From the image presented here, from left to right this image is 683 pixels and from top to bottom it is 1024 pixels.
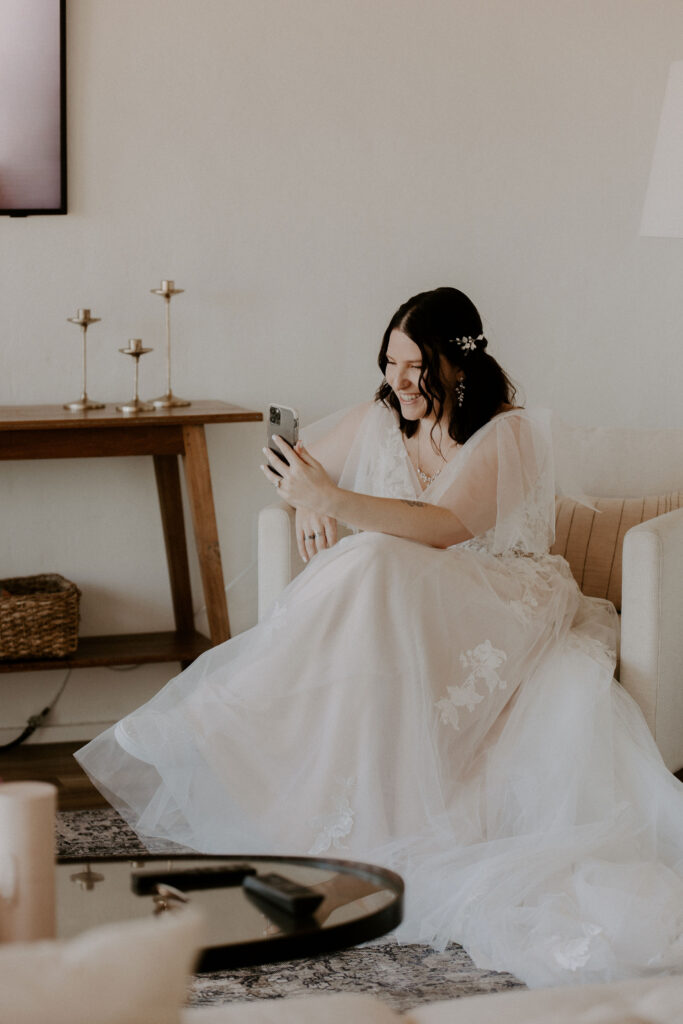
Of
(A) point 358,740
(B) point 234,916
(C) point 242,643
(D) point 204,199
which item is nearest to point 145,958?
(B) point 234,916

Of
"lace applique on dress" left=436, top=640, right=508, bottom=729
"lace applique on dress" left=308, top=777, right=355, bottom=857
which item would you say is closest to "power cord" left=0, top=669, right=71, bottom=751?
"lace applique on dress" left=308, top=777, right=355, bottom=857

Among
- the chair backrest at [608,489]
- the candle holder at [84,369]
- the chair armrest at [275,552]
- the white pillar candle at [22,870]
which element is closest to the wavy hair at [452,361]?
the chair backrest at [608,489]

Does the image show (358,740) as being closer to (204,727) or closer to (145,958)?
(204,727)

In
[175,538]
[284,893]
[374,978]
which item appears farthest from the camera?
[175,538]

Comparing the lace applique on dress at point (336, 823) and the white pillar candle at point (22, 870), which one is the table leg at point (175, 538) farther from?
the white pillar candle at point (22, 870)

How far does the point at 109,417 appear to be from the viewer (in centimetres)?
273

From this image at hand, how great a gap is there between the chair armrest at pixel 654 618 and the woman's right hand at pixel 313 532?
0.61 meters

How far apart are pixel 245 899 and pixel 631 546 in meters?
1.28

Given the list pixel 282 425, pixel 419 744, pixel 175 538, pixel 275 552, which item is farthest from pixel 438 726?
pixel 175 538

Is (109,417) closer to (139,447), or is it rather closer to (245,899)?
(139,447)

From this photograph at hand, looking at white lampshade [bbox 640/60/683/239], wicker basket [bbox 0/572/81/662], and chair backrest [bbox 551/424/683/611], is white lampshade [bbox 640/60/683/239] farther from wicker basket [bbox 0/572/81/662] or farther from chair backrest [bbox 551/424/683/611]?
wicker basket [bbox 0/572/81/662]

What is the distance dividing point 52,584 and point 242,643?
854 mm

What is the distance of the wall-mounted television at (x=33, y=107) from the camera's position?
289cm

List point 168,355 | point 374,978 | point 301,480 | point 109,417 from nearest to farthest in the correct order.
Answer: point 374,978 → point 301,480 → point 109,417 → point 168,355
